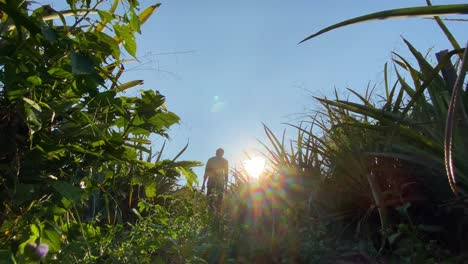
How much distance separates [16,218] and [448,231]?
1.78 m

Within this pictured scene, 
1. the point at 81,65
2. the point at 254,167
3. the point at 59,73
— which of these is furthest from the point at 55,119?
the point at 254,167

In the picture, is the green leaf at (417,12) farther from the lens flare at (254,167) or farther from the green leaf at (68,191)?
the lens flare at (254,167)

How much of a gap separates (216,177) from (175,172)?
3.55m

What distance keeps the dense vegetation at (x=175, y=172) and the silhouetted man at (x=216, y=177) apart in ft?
1.51

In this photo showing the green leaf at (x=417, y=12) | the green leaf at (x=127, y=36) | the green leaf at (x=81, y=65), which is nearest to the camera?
the green leaf at (x=417, y=12)

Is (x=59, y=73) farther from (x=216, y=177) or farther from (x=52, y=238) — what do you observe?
(x=216, y=177)

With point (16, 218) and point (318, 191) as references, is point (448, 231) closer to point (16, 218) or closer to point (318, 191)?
point (318, 191)

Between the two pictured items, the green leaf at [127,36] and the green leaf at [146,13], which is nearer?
the green leaf at [127,36]

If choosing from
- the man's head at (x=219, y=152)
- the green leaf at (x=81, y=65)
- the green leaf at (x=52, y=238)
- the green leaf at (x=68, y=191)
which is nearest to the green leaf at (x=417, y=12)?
the green leaf at (x=81, y=65)

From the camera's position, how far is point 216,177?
5027 millimetres

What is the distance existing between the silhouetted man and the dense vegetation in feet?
1.51

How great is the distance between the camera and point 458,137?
1799mm

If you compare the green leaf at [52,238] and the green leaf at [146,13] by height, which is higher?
the green leaf at [146,13]

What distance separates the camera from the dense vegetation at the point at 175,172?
3.73 feet
